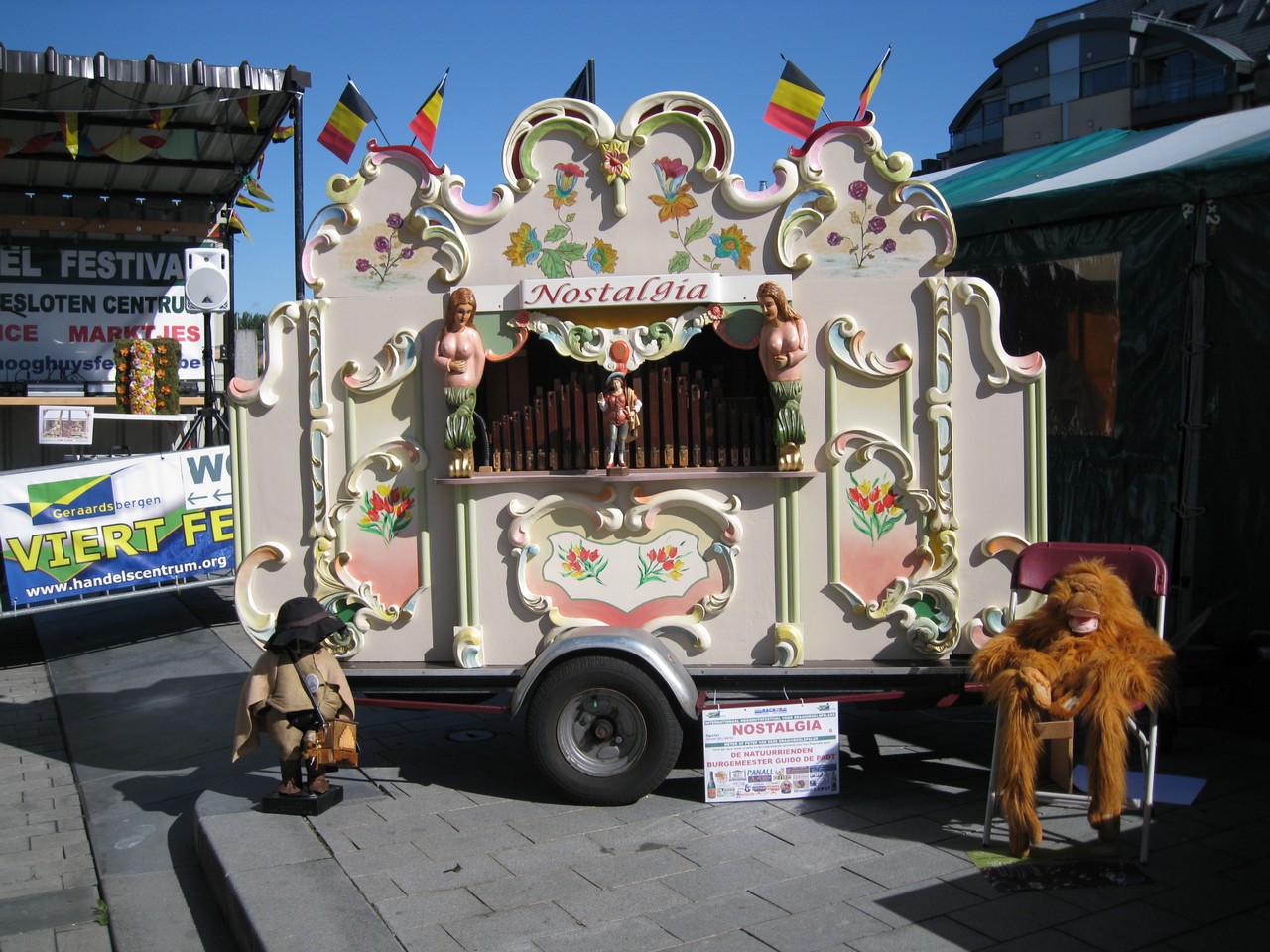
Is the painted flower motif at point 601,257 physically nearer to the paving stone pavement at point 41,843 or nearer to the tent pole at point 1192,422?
the tent pole at point 1192,422

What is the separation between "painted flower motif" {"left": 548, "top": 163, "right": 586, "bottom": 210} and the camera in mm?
5637

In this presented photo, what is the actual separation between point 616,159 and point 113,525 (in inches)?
248

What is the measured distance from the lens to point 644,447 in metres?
5.71

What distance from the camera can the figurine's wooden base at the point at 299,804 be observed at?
5.51 metres

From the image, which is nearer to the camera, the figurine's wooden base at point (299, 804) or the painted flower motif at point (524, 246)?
the figurine's wooden base at point (299, 804)

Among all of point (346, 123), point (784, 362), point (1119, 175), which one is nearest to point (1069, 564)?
point (784, 362)

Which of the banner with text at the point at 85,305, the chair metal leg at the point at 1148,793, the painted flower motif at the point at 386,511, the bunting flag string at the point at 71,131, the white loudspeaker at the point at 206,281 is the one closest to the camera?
the chair metal leg at the point at 1148,793

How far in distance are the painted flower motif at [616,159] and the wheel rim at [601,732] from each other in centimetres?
250

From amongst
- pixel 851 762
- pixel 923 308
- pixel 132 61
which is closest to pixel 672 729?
pixel 851 762

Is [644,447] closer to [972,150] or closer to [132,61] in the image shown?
[132,61]

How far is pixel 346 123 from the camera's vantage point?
6.11m

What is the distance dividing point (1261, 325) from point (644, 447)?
351cm

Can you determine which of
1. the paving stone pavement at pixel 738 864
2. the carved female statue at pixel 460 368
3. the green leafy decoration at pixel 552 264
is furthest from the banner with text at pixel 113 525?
the green leafy decoration at pixel 552 264

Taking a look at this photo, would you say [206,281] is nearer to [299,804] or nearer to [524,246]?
[524,246]
